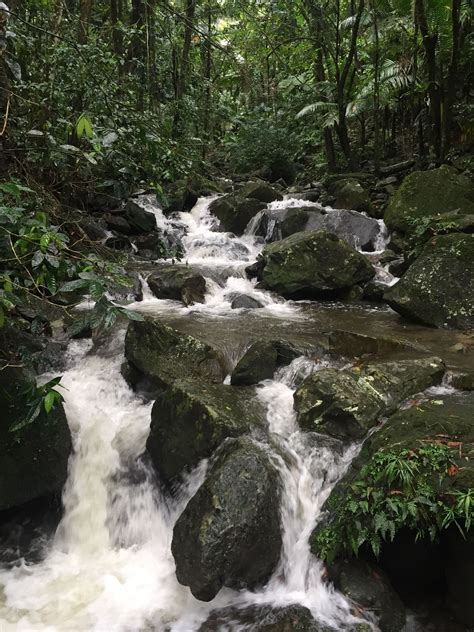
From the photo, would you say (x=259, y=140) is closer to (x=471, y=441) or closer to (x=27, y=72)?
(x=27, y=72)

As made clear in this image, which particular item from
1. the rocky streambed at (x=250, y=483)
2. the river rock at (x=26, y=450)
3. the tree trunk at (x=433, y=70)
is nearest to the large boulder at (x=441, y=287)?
the rocky streambed at (x=250, y=483)

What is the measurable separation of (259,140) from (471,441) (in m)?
15.4

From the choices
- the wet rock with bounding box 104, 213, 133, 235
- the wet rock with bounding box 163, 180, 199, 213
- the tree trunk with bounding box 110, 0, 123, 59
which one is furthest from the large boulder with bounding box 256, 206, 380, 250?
the tree trunk with bounding box 110, 0, 123, 59

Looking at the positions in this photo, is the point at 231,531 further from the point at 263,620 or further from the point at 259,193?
the point at 259,193

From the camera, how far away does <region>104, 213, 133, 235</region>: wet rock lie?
1093cm

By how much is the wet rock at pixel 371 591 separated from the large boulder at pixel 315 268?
554 centimetres

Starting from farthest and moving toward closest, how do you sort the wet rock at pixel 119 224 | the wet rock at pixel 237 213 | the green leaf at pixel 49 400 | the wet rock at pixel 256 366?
the wet rock at pixel 237 213
the wet rock at pixel 119 224
the wet rock at pixel 256 366
the green leaf at pixel 49 400

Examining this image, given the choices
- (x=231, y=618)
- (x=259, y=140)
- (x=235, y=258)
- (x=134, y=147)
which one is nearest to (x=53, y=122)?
(x=134, y=147)

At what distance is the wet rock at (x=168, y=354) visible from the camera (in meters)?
5.64

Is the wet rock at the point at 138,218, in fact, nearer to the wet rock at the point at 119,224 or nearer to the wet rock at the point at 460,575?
the wet rock at the point at 119,224

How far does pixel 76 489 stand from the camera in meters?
4.92

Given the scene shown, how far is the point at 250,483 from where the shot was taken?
399 cm

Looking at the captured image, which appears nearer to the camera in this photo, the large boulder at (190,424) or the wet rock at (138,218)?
the large boulder at (190,424)

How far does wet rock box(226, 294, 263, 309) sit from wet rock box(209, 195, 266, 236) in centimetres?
452
